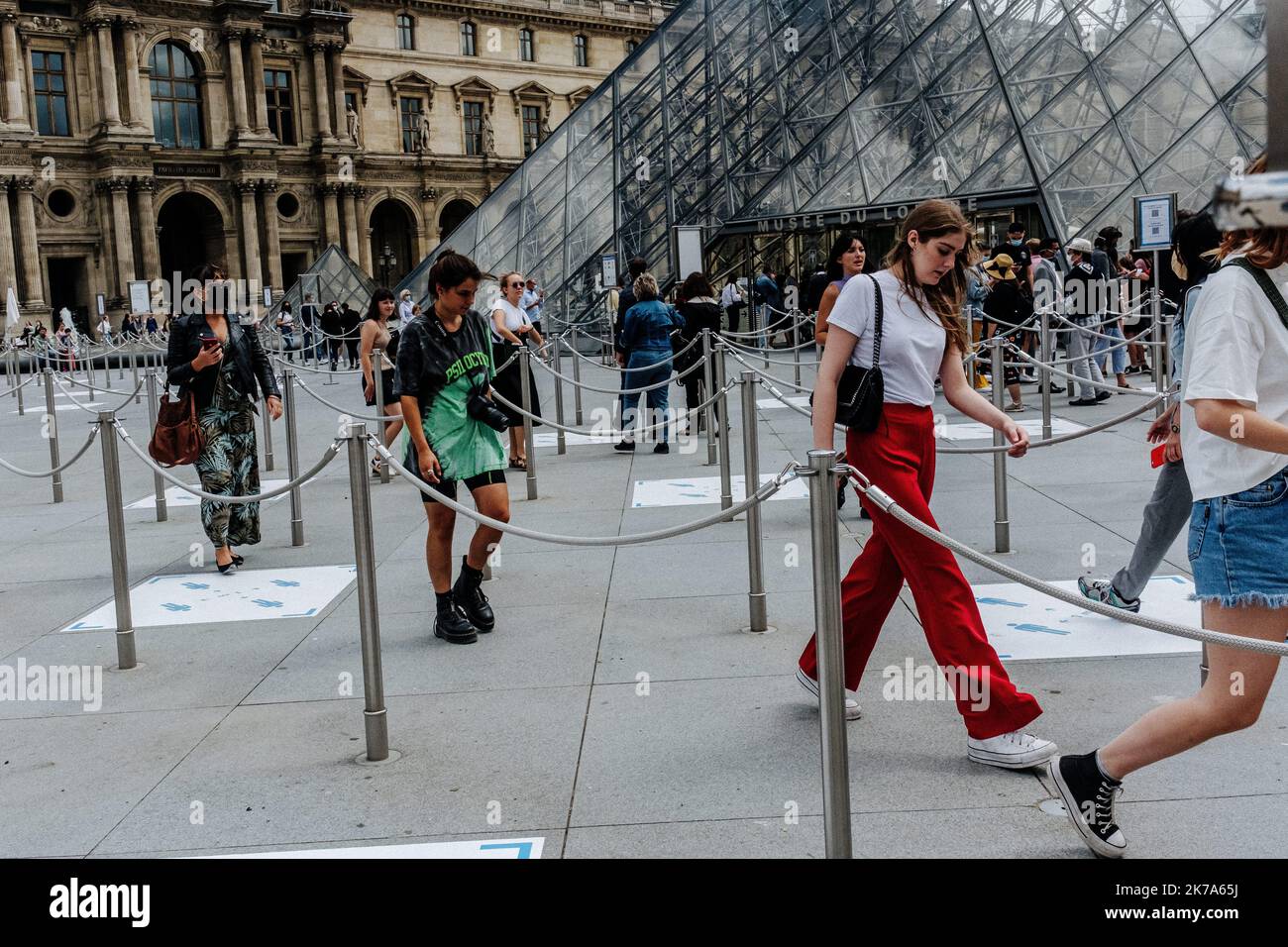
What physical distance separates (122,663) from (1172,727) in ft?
13.5

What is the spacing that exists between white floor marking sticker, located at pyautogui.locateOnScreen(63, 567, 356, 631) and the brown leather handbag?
65 centimetres

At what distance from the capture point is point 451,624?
18.6ft

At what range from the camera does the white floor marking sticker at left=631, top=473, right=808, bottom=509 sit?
A: 8.90 meters

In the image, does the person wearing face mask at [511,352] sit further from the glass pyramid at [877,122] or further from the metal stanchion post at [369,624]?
the glass pyramid at [877,122]

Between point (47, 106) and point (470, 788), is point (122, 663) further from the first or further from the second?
point (47, 106)

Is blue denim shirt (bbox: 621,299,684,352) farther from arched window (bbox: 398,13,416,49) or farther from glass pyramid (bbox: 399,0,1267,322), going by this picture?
arched window (bbox: 398,13,416,49)

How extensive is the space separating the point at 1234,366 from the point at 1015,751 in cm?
151

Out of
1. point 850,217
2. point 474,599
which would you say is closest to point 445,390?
point 474,599

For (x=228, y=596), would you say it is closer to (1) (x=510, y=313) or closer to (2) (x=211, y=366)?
(2) (x=211, y=366)

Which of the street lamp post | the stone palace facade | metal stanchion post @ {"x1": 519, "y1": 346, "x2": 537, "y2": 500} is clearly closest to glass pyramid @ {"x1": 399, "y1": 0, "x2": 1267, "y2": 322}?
metal stanchion post @ {"x1": 519, "y1": 346, "x2": 537, "y2": 500}

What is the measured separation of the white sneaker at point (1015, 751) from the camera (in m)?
3.87

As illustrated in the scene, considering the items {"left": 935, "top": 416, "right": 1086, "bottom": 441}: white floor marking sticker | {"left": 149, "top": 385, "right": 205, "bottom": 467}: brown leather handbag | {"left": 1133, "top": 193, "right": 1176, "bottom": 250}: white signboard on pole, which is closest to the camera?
{"left": 149, "top": 385, "right": 205, "bottom": 467}: brown leather handbag

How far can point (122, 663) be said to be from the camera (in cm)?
551

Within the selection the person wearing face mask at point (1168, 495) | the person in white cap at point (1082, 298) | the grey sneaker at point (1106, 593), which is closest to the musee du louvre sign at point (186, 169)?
the person in white cap at point (1082, 298)
